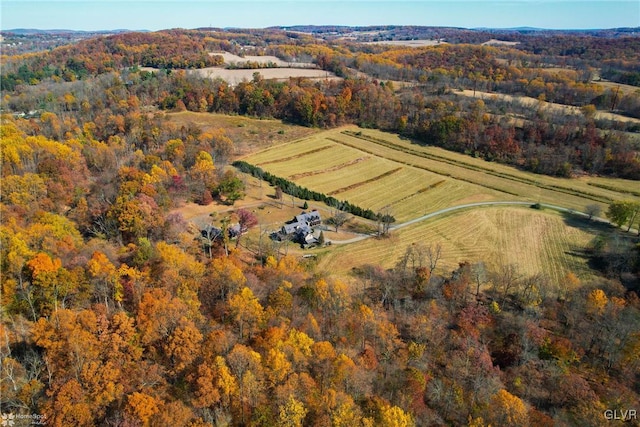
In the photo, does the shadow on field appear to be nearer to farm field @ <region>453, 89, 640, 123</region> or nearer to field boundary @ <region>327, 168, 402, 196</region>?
field boundary @ <region>327, 168, 402, 196</region>

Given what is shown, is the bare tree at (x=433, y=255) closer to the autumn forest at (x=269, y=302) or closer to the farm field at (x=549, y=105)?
the autumn forest at (x=269, y=302)

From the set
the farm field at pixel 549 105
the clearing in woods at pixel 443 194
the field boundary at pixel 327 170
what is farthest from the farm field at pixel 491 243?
the farm field at pixel 549 105

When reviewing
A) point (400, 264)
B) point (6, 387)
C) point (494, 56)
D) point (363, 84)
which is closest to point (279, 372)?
point (6, 387)

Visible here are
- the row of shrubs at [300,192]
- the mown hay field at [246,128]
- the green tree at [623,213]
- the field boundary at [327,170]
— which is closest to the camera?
the green tree at [623,213]

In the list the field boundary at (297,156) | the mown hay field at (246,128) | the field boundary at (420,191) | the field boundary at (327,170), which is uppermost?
the mown hay field at (246,128)

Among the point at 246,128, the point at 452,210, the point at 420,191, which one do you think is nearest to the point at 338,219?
the point at 452,210

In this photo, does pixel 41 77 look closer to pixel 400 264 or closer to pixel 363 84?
pixel 363 84
